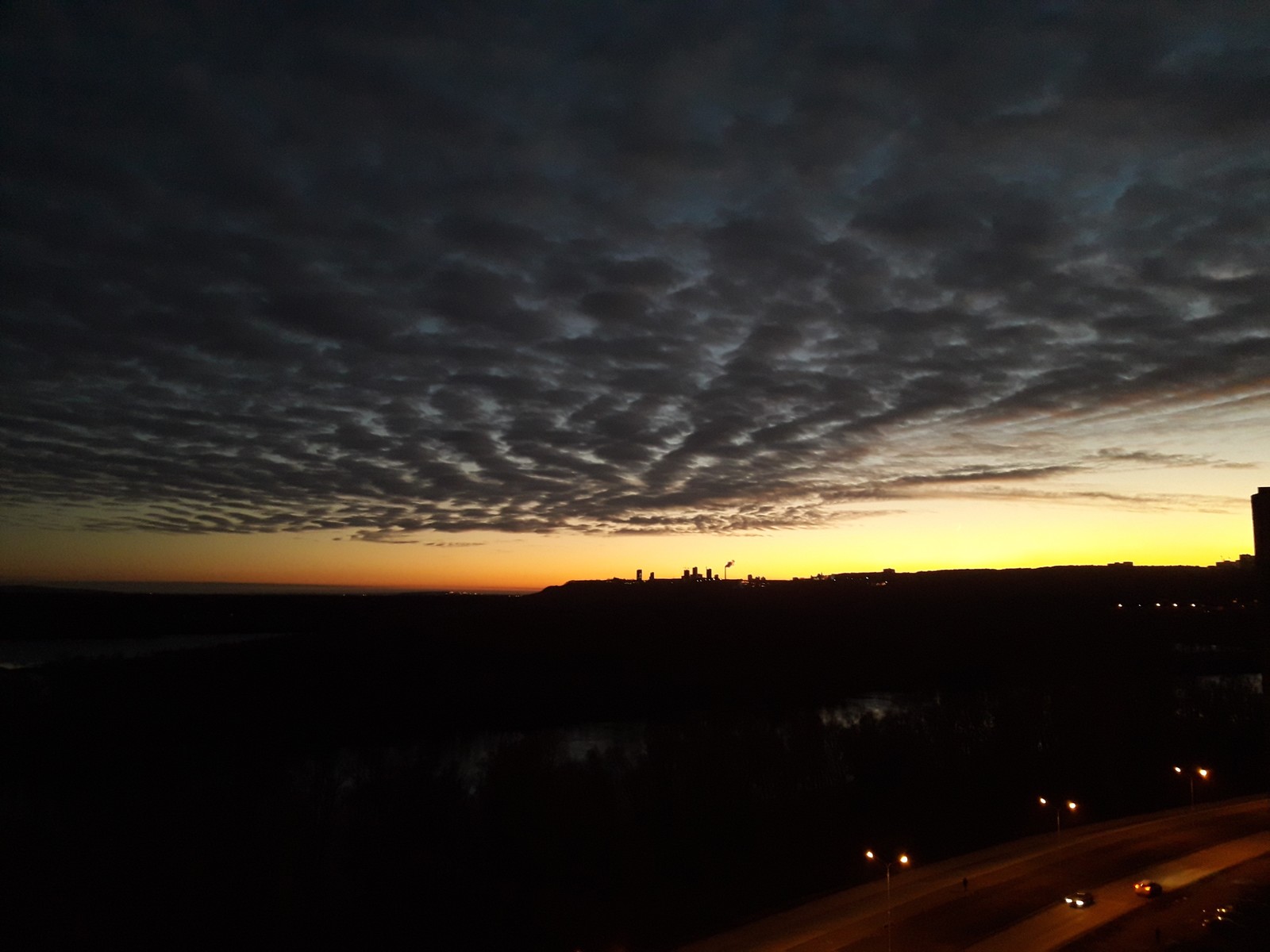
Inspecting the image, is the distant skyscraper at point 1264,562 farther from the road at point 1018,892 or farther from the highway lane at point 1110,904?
the road at point 1018,892

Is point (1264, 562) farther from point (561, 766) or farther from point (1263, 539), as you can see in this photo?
point (561, 766)

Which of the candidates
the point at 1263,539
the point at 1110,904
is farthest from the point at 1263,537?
the point at 1110,904

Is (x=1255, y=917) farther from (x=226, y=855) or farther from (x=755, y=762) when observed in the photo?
(x=226, y=855)

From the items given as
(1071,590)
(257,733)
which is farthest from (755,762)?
(1071,590)

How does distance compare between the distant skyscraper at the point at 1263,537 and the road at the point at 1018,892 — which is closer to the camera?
the distant skyscraper at the point at 1263,537

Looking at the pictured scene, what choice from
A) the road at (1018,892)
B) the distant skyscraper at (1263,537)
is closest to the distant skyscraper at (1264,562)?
the distant skyscraper at (1263,537)

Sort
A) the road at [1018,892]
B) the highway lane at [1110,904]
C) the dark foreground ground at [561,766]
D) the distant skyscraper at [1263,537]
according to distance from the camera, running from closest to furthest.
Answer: the distant skyscraper at [1263,537]
the highway lane at [1110,904]
the road at [1018,892]
the dark foreground ground at [561,766]
